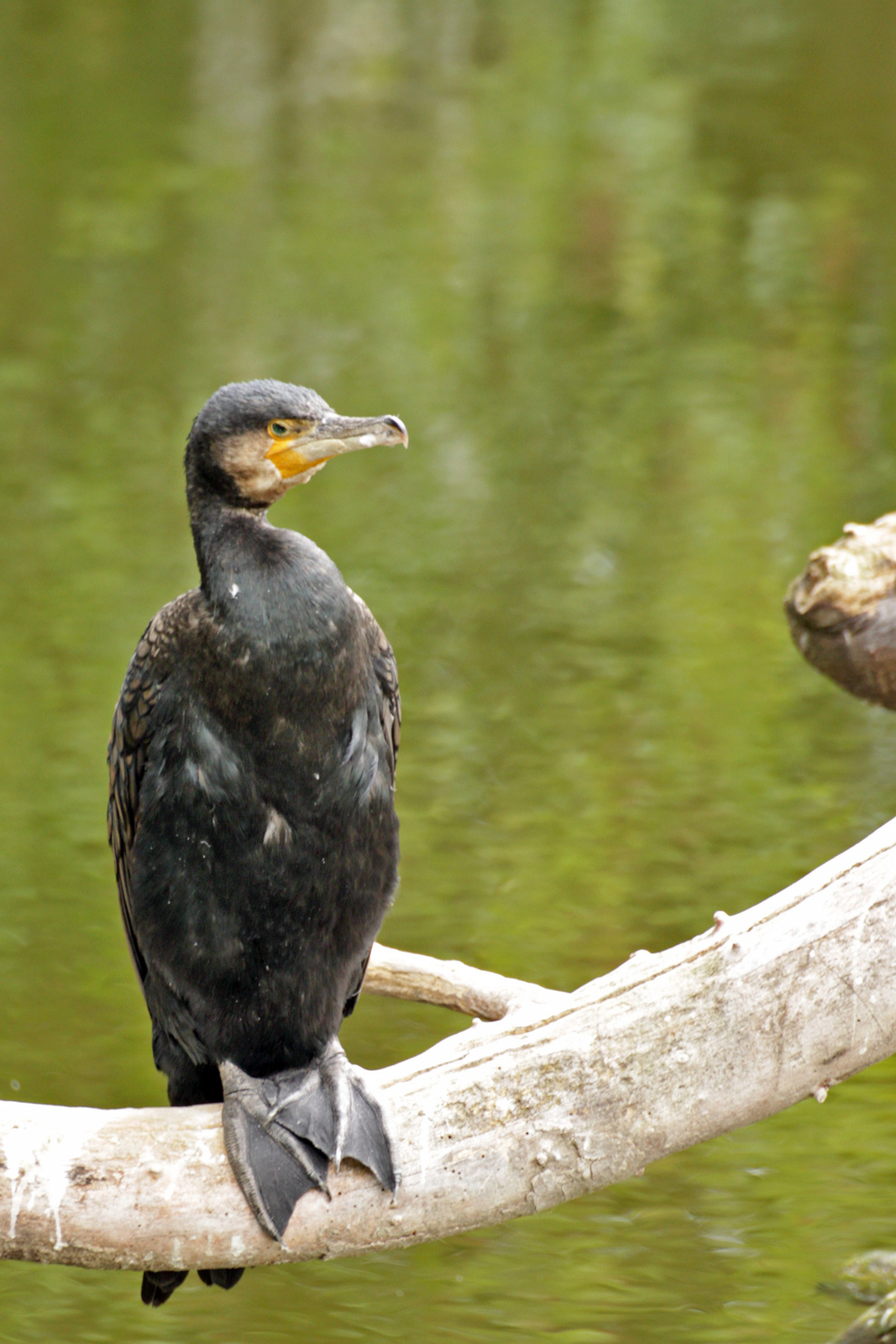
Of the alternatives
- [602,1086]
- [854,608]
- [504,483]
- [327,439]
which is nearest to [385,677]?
[327,439]

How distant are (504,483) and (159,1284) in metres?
6.94

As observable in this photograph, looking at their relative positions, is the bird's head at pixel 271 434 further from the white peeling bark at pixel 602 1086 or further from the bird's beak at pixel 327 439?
the white peeling bark at pixel 602 1086

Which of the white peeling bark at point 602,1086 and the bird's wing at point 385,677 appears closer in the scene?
the white peeling bark at point 602,1086

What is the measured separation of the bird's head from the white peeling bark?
891 millimetres

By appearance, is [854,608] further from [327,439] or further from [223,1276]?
[223,1276]

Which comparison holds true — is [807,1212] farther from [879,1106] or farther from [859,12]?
[859,12]

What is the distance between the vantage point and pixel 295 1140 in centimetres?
287

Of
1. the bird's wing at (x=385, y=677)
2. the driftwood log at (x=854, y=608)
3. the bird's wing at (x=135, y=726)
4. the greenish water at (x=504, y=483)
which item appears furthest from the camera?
the greenish water at (x=504, y=483)

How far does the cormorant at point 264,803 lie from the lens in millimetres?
2887

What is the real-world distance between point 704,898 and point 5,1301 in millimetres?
2705

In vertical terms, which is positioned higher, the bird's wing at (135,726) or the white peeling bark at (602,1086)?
the bird's wing at (135,726)

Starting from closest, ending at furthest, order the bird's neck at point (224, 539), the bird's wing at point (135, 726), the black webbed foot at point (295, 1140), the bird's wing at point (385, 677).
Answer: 1. the black webbed foot at point (295, 1140)
2. the bird's neck at point (224, 539)
3. the bird's wing at point (135, 726)
4. the bird's wing at point (385, 677)

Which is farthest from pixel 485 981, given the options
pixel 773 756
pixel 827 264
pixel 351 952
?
pixel 827 264

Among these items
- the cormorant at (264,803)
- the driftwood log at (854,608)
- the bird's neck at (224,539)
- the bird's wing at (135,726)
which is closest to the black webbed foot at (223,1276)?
the cormorant at (264,803)
